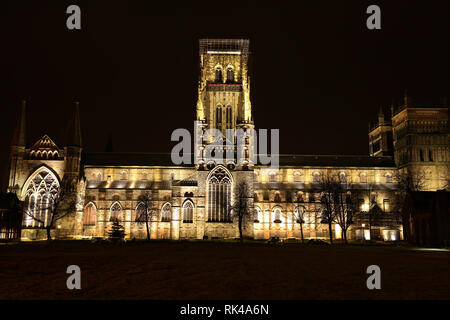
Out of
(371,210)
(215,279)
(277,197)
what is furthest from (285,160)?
(215,279)

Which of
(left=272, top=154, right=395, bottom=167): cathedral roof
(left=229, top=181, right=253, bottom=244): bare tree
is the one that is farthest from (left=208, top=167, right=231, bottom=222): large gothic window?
(left=272, top=154, right=395, bottom=167): cathedral roof

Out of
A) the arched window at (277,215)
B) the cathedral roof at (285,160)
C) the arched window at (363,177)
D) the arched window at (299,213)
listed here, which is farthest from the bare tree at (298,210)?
the arched window at (363,177)

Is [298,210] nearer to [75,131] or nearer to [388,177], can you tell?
[388,177]

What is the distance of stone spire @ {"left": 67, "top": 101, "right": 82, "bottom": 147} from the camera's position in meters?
85.5

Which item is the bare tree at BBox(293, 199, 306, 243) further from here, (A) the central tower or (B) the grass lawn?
(B) the grass lawn

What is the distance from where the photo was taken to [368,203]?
90062 mm

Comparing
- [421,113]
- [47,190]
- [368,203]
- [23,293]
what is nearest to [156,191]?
[47,190]

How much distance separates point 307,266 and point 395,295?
28.3ft

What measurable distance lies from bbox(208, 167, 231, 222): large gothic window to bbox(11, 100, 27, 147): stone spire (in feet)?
133

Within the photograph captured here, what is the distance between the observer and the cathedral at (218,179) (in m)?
80.9

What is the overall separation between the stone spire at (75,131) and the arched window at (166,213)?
2213 cm

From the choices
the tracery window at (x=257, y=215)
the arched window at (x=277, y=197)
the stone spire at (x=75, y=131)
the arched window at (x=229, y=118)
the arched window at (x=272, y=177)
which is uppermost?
the arched window at (x=229, y=118)

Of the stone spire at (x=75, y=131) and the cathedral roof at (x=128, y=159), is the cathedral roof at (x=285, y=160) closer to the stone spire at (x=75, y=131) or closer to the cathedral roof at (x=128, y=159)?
the cathedral roof at (x=128, y=159)

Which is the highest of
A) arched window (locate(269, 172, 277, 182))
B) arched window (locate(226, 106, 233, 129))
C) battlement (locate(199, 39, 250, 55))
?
battlement (locate(199, 39, 250, 55))
